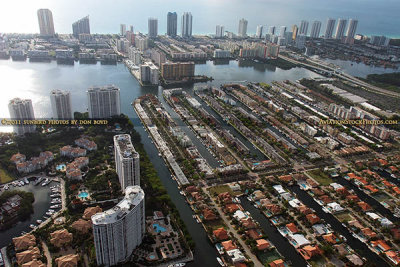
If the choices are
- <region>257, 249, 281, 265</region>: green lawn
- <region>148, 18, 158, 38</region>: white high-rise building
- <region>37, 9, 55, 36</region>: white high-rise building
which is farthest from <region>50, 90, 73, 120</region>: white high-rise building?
<region>148, 18, 158, 38</region>: white high-rise building

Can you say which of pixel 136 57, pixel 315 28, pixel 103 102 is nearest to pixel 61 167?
pixel 103 102

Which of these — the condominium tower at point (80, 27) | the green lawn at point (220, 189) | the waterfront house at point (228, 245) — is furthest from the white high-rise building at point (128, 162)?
the condominium tower at point (80, 27)

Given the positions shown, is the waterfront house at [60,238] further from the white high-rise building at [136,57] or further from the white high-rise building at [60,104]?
the white high-rise building at [136,57]

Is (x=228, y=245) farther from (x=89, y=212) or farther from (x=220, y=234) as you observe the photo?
(x=89, y=212)

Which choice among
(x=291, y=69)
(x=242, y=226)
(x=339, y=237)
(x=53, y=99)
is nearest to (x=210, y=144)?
(x=242, y=226)

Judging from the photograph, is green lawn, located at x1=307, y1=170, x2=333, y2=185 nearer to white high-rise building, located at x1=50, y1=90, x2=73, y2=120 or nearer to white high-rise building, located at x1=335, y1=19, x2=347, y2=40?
white high-rise building, located at x1=50, y1=90, x2=73, y2=120

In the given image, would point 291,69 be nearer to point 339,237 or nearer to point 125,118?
point 125,118
